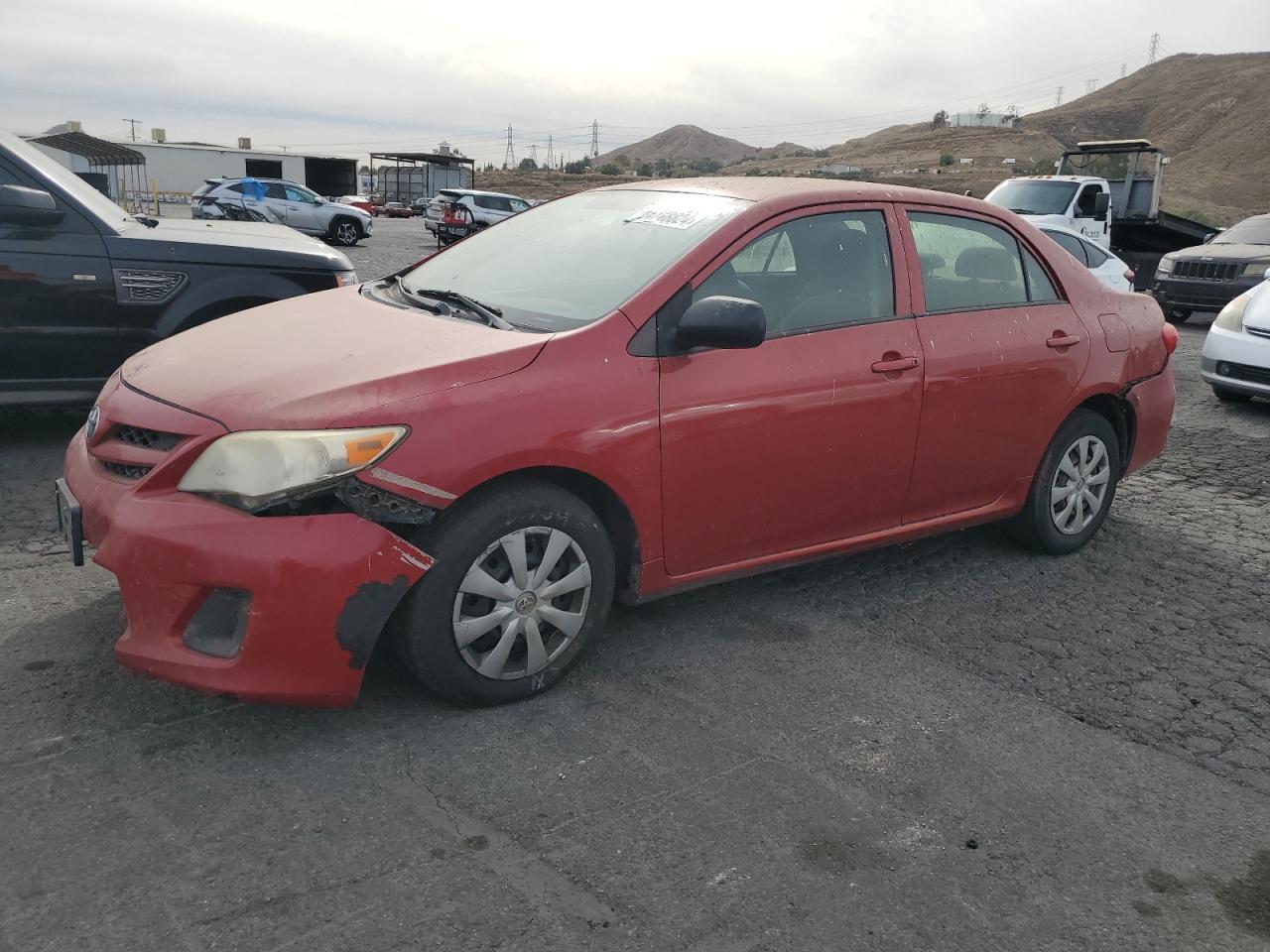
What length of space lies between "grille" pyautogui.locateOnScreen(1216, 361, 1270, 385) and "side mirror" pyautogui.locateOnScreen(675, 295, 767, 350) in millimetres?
6819

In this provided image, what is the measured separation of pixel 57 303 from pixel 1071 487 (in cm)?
521

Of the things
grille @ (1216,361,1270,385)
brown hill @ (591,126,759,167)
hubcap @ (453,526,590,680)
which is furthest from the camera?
brown hill @ (591,126,759,167)

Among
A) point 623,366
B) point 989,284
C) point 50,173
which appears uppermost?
point 50,173

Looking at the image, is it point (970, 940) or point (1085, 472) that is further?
point (1085, 472)

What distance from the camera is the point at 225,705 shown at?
324 centimetres

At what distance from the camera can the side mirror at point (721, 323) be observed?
11.1 feet

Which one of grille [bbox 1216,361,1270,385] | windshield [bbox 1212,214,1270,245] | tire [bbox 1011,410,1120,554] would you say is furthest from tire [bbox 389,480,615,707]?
windshield [bbox 1212,214,1270,245]

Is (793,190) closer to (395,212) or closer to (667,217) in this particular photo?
(667,217)

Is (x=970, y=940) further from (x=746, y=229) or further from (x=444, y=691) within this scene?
(x=746, y=229)

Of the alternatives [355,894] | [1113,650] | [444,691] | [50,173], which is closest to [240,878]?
[355,894]

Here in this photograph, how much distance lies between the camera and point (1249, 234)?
15.1 metres

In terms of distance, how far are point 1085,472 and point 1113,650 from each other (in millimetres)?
1204

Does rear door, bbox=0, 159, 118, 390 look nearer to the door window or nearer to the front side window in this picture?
the door window

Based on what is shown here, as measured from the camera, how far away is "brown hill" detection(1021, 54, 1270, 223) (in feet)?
188
